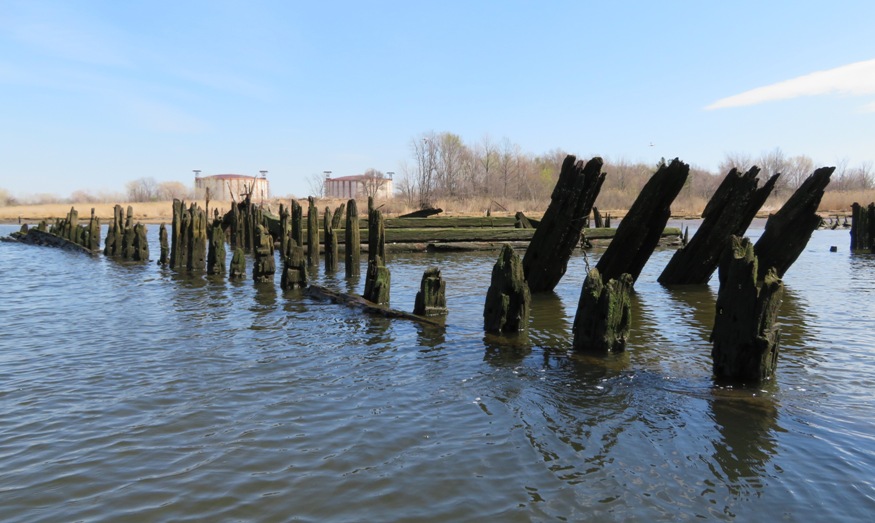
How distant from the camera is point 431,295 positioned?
35.6 ft

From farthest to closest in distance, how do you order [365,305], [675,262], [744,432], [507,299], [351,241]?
[351,241], [675,262], [365,305], [507,299], [744,432]

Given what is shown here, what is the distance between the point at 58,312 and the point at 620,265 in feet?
35.9

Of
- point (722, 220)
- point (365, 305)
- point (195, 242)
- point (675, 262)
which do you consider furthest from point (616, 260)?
point (195, 242)

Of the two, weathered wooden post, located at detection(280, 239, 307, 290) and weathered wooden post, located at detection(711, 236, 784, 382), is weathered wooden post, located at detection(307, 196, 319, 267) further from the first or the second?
weathered wooden post, located at detection(711, 236, 784, 382)

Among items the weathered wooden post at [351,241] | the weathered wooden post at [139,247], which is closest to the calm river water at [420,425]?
the weathered wooden post at [351,241]

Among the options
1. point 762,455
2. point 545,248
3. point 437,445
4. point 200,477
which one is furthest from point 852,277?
point 200,477

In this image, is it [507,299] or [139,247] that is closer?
[507,299]

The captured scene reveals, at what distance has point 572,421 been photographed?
18.4ft

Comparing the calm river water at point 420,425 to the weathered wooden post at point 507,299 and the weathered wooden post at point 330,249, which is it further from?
the weathered wooden post at point 330,249

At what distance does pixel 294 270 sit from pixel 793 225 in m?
10.6

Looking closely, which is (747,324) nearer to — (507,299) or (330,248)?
(507,299)

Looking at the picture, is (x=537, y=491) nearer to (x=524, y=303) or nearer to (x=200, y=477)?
(x=200, y=477)

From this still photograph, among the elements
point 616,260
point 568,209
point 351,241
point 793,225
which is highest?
point 568,209

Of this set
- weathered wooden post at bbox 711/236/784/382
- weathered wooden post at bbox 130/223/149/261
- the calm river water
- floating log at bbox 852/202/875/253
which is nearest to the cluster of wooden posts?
weathered wooden post at bbox 711/236/784/382
